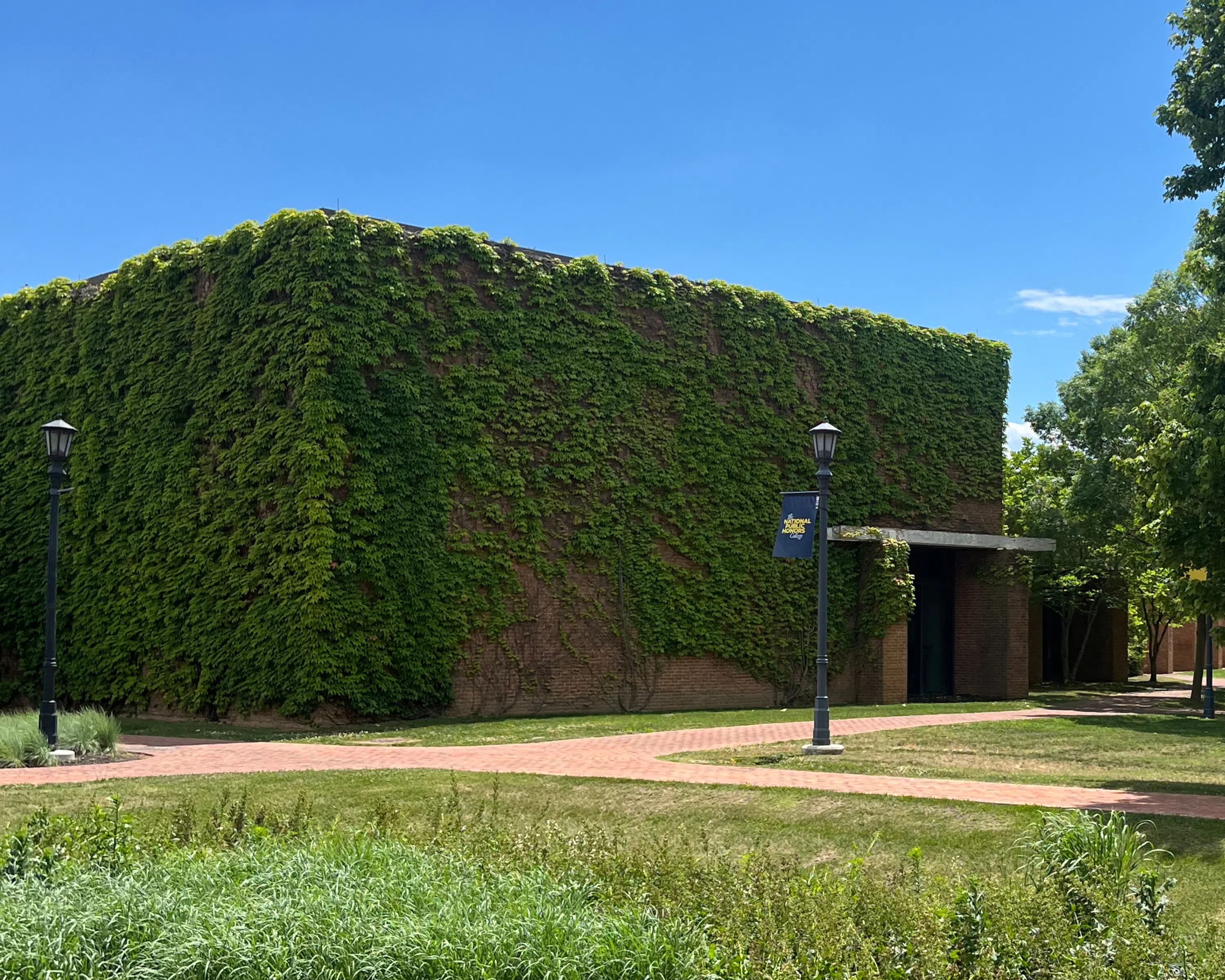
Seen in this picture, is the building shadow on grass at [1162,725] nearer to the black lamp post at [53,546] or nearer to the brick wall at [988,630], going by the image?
the brick wall at [988,630]

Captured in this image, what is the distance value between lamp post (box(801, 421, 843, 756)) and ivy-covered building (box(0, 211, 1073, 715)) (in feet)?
26.6

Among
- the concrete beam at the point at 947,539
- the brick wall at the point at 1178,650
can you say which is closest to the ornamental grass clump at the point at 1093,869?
the concrete beam at the point at 947,539

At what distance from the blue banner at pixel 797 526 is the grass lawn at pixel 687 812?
6.35 m

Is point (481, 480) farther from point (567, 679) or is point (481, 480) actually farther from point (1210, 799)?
point (1210, 799)

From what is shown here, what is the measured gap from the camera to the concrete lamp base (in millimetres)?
15508

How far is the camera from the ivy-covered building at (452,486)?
2189 centimetres

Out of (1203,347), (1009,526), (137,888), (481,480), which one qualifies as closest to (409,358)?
(481,480)

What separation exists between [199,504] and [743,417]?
1114 cm

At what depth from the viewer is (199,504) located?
23141mm

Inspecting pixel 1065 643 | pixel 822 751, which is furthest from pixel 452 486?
pixel 1065 643

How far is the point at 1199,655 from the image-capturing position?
27703 millimetres

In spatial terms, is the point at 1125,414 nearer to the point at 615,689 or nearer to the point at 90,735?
the point at 615,689

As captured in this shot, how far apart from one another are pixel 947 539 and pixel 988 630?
2.77m

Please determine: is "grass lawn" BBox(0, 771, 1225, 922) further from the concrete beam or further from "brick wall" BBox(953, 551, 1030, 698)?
"brick wall" BBox(953, 551, 1030, 698)
